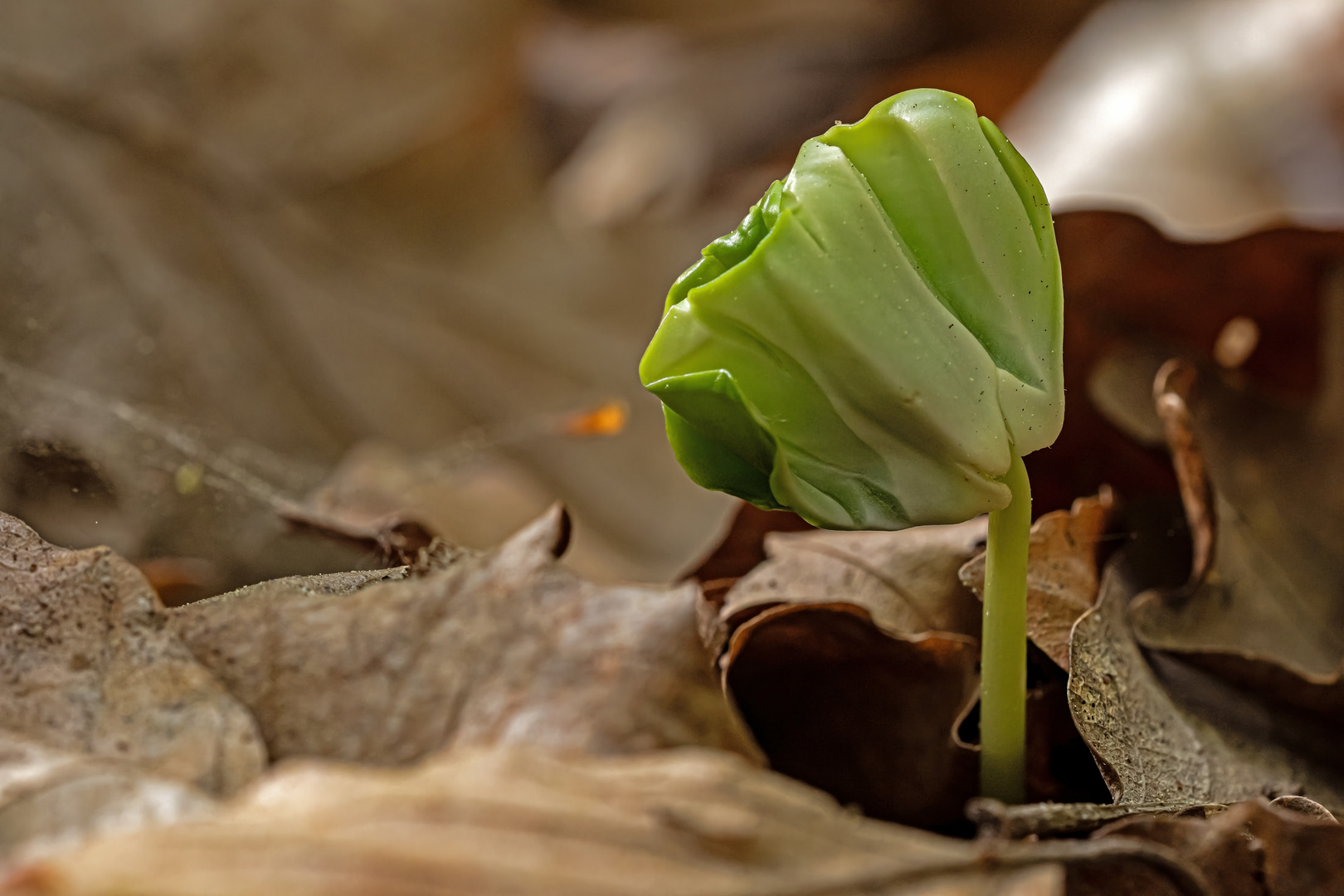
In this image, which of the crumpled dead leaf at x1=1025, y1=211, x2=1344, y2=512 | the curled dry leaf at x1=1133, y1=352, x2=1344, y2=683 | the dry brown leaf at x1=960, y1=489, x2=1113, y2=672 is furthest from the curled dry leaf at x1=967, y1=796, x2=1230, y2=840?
the crumpled dead leaf at x1=1025, y1=211, x2=1344, y2=512

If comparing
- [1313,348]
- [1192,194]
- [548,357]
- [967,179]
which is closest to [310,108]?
[548,357]

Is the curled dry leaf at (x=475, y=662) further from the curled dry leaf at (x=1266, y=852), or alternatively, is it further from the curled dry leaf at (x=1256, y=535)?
the curled dry leaf at (x=1256, y=535)

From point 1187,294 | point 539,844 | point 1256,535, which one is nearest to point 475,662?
point 539,844

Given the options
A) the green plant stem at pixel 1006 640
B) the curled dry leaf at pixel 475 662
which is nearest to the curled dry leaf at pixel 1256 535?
the green plant stem at pixel 1006 640

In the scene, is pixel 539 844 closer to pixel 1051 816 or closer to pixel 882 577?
pixel 1051 816

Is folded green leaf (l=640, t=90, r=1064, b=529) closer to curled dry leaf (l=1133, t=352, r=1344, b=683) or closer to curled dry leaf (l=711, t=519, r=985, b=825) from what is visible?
curled dry leaf (l=711, t=519, r=985, b=825)

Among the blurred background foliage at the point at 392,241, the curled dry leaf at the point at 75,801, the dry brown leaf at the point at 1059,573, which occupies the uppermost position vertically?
the blurred background foliage at the point at 392,241

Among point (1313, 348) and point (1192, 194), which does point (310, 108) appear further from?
point (1313, 348)
